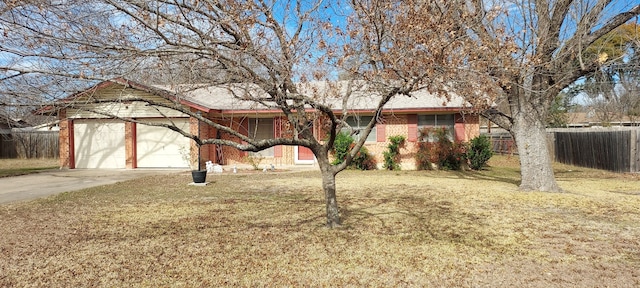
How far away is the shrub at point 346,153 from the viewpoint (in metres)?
15.4

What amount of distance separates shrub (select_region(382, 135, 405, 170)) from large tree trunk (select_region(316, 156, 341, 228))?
10.3 m

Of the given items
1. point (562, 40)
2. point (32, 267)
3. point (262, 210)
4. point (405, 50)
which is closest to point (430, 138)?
point (562, 40)

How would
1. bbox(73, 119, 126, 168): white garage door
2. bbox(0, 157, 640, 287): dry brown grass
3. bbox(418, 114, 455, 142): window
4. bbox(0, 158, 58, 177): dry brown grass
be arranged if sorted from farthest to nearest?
bbox(73, 119, 126, 168): white garage door → bbox(418, 114, 455, 142): window → bbox(0, 158, 58, 177): dry brown grass → bbox(0, 157, 640, 287): dry brown grass

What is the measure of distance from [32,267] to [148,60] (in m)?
2.46

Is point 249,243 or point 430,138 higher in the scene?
point 430,138

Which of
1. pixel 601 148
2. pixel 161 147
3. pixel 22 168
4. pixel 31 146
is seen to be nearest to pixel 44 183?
pixel 161 147

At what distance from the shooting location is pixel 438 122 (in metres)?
15.7

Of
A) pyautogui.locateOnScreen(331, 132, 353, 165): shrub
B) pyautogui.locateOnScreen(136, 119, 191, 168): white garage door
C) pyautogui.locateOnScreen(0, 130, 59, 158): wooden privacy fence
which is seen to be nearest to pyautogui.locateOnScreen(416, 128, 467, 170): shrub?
pyautogui.locateOnScreen(331, 132, 353, 165): shrub

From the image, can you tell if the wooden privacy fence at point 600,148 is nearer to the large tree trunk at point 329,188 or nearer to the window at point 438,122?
the window at point 438,122

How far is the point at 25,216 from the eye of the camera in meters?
6.64

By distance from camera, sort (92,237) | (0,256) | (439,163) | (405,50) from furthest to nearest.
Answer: (439,163) → (92,237) → (405,50) → (0,256)

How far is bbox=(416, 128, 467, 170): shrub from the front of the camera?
15.3 meters

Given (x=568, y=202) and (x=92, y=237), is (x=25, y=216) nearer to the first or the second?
(x=92, y=237)

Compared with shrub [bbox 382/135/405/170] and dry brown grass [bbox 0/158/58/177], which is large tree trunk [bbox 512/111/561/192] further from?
dry brown grass [bbox 0/158/58/177]
